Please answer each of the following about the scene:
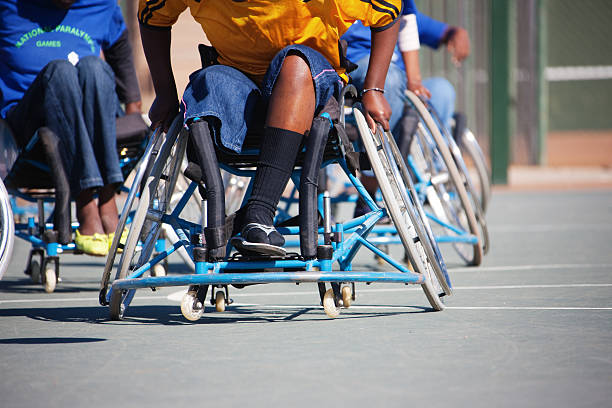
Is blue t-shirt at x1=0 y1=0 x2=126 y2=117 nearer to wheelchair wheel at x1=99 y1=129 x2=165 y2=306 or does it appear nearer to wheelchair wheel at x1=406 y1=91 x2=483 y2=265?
wheelchair wheel at x1=99 y1=129 x2=165 y2=306

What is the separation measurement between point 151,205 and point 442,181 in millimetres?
2644

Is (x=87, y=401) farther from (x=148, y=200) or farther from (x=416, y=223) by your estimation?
(x=416, y=223)

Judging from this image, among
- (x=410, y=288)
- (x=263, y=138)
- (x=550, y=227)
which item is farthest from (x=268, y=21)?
(x=550, y=227)

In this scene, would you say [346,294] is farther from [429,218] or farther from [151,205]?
[429,218]

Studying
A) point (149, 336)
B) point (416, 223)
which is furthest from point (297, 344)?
point (416, 223)

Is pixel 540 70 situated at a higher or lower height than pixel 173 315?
higher

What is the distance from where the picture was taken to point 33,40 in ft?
17.3

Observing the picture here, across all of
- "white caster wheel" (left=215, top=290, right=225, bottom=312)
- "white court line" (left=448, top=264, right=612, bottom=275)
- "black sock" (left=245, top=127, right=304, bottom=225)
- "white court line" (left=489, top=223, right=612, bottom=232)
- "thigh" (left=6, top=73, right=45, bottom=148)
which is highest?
"thigh" (left=6, top=73, right=45, bottom=148)

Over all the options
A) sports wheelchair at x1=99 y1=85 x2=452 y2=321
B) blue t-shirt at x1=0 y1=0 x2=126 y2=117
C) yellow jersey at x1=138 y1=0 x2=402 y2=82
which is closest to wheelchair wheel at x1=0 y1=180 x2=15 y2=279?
sports wheelchair at x1=99 y1=85 x2=452 y2=321

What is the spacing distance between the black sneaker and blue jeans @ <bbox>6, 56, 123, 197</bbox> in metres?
1.50

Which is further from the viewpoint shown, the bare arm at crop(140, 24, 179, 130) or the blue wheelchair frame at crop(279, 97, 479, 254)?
the blue wheelchair frame at crop(279, 97, 479, 254)

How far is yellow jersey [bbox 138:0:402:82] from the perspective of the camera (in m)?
3.76

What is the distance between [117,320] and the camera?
3.85 metres

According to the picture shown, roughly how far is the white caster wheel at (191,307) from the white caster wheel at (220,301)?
0.31 ft
